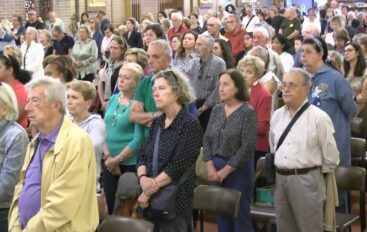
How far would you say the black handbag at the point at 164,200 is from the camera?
470 cm

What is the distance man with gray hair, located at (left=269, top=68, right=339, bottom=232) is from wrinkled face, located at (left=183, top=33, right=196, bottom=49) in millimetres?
3455

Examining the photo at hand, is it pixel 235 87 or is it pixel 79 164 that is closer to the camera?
pixel 79 164

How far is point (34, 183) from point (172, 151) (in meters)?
1.13

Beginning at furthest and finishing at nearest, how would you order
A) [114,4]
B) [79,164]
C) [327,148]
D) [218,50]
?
[114,4] < [218,50] < [327,148] < [79,164]

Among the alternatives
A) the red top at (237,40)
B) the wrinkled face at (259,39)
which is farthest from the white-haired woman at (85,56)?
the wrinkled face at (259,39)

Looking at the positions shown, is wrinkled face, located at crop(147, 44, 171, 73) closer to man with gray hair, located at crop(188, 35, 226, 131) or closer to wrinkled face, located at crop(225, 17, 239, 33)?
man with gray hair, located at crop(188, 35, 226, 131)

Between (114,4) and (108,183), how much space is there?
1495cm

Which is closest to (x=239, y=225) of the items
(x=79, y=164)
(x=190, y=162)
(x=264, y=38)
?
(x=190, y=162)

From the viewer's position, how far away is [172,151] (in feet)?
15.5

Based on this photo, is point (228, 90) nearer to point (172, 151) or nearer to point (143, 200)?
point (172, 151)

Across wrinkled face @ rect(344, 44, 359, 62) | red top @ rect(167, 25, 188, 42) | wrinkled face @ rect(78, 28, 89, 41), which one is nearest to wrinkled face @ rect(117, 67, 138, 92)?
wrinkled face @ rect(344, 44, 359, 62)

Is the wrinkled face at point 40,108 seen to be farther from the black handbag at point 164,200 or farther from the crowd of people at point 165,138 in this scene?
the black handbag at point 164,200

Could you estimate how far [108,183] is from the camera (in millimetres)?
5781

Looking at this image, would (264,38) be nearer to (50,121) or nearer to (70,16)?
(50,121)
